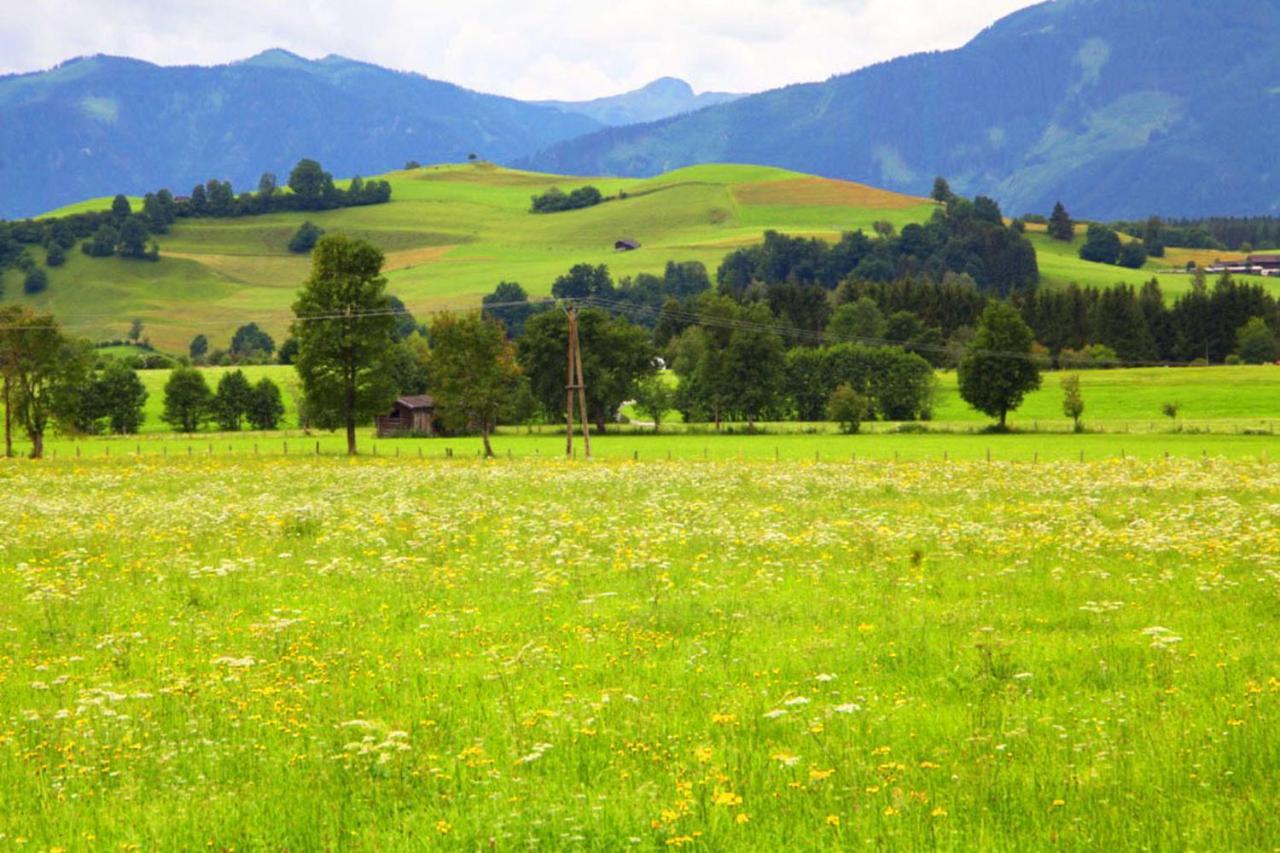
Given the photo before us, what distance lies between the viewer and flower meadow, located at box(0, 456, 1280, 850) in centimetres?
957

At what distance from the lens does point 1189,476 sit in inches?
1560

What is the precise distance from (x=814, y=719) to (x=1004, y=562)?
1067 centimetres

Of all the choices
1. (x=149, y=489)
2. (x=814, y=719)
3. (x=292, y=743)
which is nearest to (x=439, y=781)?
(x=292, y=743)

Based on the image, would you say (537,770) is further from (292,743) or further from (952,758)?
(952,758)

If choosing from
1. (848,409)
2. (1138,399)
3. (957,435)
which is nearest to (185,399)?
(848,409)

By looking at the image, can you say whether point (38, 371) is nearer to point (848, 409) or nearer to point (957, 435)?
point (848, 409)

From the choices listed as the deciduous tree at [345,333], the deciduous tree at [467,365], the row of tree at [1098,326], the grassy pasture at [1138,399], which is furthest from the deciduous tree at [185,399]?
the deciduous tree at [345,333]

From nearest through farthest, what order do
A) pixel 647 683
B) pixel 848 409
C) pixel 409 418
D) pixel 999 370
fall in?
pixel 647 683 → pixel 999 370 → pixel 848 409 → pixel 409 418

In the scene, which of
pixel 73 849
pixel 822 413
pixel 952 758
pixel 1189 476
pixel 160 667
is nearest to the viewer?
pixel 73 849

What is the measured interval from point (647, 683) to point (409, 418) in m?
116

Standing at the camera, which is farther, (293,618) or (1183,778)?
(293,618)

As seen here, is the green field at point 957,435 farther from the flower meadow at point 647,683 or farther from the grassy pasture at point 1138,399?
the flower meadow at point 647,683

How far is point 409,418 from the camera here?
126812 millimetres

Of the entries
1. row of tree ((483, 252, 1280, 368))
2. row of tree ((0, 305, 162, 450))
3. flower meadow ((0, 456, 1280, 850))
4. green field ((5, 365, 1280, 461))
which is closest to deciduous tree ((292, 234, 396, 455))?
green field ((5, 365, 1280, 461))
